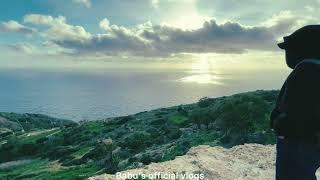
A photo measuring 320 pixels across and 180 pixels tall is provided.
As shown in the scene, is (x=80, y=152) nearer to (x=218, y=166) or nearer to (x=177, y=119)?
(x=177, y=119)

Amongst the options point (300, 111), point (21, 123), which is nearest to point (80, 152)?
point (300, 111)

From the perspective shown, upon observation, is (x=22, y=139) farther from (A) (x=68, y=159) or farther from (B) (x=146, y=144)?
A: (B) (x=146, y=144)

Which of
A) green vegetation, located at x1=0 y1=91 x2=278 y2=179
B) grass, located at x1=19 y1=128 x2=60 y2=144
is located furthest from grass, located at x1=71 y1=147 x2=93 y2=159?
grass, located at x1=19 y1=128 x2=60 y2=144

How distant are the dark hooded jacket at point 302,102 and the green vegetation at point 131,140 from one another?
21.6 m

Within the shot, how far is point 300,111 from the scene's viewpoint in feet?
19.4

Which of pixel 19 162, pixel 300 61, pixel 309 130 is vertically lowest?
pixel 19 162

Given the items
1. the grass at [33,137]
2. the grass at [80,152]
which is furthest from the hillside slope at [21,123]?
the grass at [80,152]

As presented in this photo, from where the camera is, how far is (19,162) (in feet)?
240

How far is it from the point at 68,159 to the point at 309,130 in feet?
186

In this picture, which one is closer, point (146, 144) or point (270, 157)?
point (270, 157)

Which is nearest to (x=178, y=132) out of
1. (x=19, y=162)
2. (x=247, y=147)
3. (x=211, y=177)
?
(x=19, y=162)

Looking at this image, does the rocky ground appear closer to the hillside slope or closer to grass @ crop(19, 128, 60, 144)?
grass @ crop(19, 128, 60, 144)

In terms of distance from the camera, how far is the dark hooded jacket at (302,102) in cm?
581

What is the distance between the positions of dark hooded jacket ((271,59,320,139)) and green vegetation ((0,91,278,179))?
21598 mm
